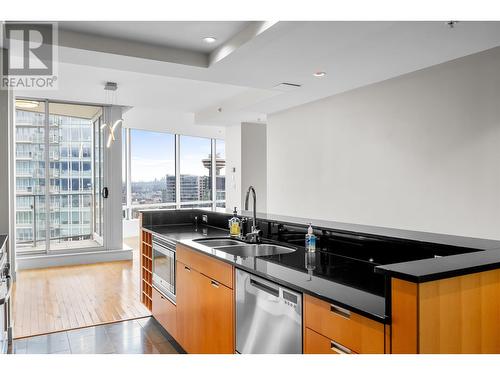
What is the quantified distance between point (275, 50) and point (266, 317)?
2156mm

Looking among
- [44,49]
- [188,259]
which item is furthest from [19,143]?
[188,259]

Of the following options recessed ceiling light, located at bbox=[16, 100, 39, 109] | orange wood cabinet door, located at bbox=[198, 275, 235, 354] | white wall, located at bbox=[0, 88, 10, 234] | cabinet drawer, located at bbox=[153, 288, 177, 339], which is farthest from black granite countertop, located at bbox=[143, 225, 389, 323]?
recessed ceiling light, located at bbox=[16, 100, 39, 109]

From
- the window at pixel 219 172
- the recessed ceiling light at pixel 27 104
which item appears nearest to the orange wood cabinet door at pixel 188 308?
the recessed ceiling light at pixel 27 104

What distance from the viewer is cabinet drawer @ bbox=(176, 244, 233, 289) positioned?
232 centimetres

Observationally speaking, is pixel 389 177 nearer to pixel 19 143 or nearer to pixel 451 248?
pixel 451 248

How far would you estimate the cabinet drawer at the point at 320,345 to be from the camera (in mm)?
1506

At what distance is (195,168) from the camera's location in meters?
11.3

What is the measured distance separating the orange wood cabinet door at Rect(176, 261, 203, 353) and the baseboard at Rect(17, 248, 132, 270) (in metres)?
4.03

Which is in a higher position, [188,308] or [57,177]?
[57,177]

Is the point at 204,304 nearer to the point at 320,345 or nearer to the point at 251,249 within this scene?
the point at 251,249

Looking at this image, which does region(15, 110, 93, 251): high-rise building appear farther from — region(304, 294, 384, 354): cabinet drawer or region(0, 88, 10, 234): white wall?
region(304, 294, 384, 354): cabinet drawer

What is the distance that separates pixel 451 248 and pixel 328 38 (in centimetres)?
177

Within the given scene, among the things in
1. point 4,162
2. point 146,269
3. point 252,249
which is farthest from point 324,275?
point 4,162

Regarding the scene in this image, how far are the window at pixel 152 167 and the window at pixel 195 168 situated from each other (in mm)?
331
